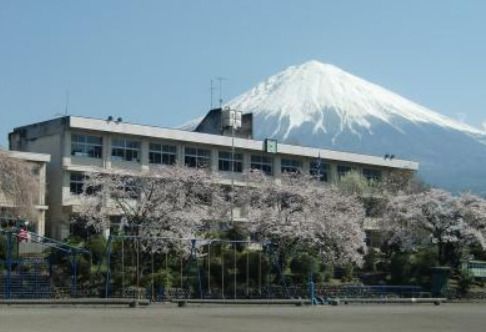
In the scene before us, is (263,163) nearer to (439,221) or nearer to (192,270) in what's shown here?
(439,221)

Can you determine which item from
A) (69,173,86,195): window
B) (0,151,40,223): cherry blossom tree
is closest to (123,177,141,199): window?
(0,151,40,223): cherry blossom tree

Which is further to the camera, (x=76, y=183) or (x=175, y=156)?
(x=175, y=156)

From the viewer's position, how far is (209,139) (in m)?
67.2

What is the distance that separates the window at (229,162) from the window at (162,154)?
5092 millimetres

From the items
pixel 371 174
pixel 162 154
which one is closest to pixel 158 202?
pixel 162 154

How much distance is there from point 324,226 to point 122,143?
23368 mm

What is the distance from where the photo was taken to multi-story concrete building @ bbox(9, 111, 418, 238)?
58906 millimetres

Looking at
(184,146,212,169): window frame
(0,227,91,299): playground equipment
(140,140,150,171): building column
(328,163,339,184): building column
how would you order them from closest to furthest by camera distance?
(0,227,91,299): playground equipment, (140,140,150,171): building column, (184,146,212,169): window frame, (328,163,339,184): building column

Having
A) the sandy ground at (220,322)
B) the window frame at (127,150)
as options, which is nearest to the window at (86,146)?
the window frame at (127,150)

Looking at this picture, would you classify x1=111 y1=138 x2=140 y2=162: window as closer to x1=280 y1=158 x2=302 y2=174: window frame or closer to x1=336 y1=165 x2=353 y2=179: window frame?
x1=280 y1=158 x2=302 y2=174: window frame

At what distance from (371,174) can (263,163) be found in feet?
49.3

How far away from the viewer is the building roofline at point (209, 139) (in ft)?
196

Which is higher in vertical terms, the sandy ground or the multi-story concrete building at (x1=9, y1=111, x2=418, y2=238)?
the multi-story concrete building at (x1=9, y1=111, x2=418, y2=238)

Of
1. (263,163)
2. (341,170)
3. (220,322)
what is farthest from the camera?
(341,170)
